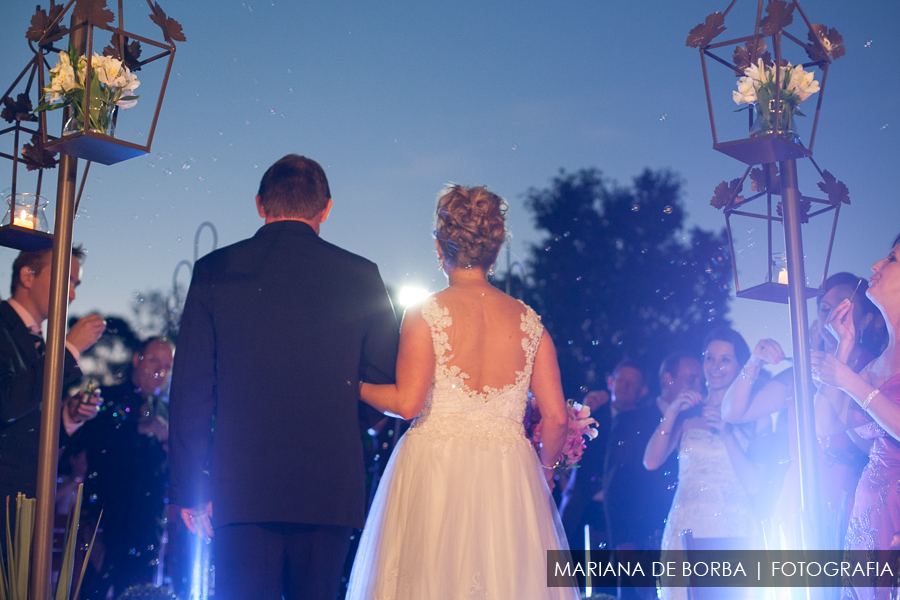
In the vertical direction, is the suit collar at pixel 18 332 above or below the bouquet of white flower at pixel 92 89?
below

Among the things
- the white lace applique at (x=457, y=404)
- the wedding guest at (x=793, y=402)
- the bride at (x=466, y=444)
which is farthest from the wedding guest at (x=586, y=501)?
the white lace applique at (x=457, y=404)

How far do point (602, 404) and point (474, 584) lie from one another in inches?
191

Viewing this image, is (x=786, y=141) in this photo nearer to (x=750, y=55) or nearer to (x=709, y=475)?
(x=750, y=55)

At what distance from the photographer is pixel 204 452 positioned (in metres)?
2.53

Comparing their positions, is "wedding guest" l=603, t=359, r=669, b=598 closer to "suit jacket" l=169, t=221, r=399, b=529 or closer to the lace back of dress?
the lace back of dress

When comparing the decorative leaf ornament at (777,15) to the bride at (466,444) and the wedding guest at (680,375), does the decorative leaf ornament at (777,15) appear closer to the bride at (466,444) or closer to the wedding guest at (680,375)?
the bride at (466,444)

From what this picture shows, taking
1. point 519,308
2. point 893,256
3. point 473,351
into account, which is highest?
point 893,256

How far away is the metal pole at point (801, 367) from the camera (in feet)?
8.55

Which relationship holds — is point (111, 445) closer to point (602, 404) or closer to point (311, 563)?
point (311, 563)

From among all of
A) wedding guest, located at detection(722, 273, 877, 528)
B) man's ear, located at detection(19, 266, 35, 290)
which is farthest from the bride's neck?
man's ear, located at detection(19, 266, 35, 290)

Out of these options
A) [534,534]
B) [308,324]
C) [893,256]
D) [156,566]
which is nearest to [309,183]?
[308,324]

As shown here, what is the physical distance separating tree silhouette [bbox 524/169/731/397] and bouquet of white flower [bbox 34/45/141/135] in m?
10.4

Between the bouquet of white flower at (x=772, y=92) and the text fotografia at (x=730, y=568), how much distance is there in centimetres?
157

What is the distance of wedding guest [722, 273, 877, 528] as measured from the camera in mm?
3877
